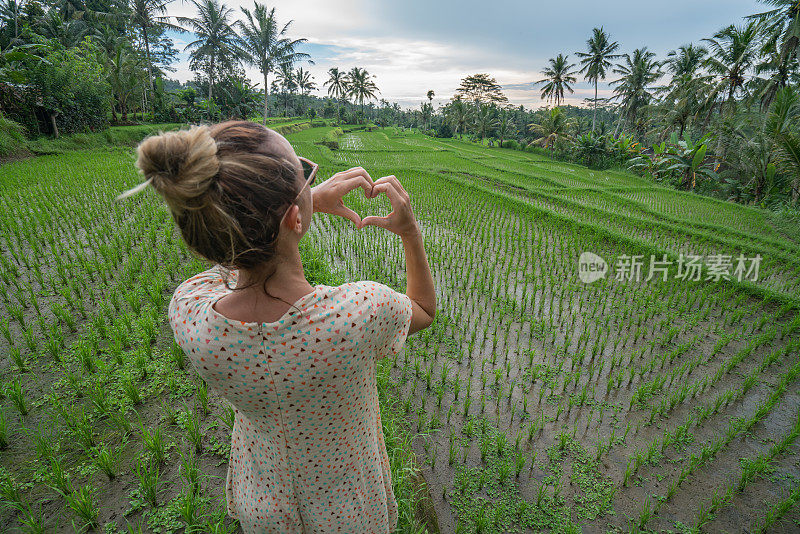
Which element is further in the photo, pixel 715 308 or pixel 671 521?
pixel 715 308

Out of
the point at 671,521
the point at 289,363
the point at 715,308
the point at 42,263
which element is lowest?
the point at 671,521

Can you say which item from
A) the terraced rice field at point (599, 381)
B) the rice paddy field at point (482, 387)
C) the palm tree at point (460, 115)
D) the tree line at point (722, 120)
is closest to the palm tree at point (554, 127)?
the tree line at point (722, 120)

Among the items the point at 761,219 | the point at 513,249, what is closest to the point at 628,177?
the point at 761,219

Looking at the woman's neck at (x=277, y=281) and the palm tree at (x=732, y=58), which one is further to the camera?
the palm tree at (x=732, y=58)

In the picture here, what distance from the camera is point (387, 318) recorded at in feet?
2.49

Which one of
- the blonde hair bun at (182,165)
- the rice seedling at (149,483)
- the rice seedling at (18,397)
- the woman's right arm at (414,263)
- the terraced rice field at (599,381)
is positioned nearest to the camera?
the blonde hair bun at (182,165)

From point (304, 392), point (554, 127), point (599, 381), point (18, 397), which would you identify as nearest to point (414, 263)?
point (304, 392)

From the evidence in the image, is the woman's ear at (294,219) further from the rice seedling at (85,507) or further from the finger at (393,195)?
the rice seedling at (85,507)

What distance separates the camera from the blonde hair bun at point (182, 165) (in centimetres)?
55

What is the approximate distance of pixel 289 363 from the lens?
2.18ft

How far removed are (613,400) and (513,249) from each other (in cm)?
295

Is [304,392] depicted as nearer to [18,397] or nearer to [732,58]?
[18,397]

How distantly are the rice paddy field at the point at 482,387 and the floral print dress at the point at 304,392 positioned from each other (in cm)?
71

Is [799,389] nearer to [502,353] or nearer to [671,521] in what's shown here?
[671,521]
